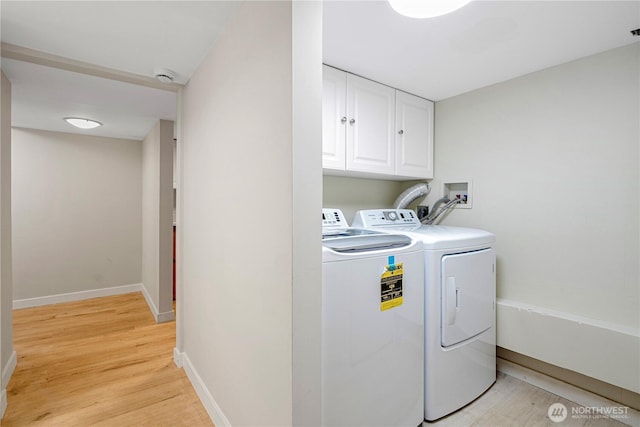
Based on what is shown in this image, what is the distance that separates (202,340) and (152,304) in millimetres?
1932

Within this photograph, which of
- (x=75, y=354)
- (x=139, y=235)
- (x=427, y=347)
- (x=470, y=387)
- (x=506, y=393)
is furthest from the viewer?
(x=139, y=235)

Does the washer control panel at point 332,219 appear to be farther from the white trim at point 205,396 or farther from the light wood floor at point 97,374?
the light wood floor at point 97,374

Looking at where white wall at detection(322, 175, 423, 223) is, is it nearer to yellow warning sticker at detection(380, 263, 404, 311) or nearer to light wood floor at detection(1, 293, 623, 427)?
yellow warning sticker at detection(380, 263, 404, 311)

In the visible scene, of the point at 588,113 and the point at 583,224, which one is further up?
the point at 588,113

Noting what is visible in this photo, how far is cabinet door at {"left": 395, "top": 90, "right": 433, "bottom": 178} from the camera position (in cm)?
239

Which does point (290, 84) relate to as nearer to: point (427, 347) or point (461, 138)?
point (427, 347)

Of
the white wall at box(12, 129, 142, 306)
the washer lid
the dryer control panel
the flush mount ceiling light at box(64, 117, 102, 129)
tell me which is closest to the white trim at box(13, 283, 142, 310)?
the white wall at box(12, 129, 142, 306)

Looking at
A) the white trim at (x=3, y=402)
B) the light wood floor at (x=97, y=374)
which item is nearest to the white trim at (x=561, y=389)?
the light wood floor at (x=97, y=374)

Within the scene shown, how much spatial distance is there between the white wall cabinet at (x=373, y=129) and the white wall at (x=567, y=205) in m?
0.40

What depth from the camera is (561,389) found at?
196 cm

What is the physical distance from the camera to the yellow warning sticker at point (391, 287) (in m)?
1.44

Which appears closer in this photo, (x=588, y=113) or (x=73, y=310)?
(x=588, y=113)

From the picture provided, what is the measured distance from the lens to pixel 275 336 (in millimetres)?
1120

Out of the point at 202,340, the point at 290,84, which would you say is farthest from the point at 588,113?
the point at 202,340
